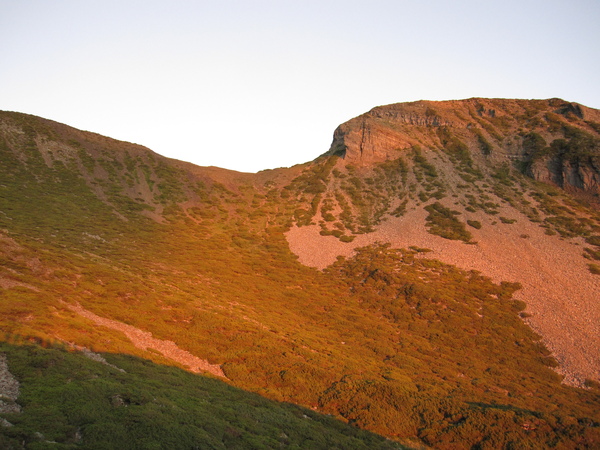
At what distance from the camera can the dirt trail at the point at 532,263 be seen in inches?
1714

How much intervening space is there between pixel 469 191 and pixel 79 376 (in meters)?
85.1

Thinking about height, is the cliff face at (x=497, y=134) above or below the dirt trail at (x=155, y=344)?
above

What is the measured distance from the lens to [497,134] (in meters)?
107

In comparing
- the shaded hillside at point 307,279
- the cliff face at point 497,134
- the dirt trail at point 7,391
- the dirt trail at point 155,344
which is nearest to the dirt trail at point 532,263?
the shaded hillside at point 307,279

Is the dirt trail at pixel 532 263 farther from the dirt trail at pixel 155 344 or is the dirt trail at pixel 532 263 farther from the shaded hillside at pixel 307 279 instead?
the dirt trail at pixel 155 344

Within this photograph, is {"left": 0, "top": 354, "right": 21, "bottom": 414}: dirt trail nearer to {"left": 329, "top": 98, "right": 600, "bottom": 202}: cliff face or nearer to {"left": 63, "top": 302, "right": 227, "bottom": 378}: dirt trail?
{"left": 63, "top": 302, "right": 227, "bottom": 378}: dirt trail

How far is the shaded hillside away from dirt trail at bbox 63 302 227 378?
23 cm

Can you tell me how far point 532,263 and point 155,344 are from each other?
55248 mm

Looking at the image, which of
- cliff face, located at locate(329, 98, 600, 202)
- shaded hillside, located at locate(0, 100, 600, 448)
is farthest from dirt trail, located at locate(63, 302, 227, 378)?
cliff face, located at locate(329, 98, 600, 202)

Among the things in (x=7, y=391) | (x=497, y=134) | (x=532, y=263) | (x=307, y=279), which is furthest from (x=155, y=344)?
(x=497, y=134)

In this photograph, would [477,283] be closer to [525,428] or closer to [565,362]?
[565,362]

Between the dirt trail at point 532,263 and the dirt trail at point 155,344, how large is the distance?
34.0m

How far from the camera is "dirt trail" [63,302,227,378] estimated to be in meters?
31.5

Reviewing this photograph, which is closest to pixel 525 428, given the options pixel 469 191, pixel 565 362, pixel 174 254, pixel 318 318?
pixel 565 362
